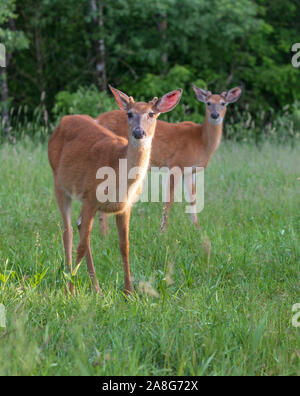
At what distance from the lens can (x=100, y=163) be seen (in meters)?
4.24

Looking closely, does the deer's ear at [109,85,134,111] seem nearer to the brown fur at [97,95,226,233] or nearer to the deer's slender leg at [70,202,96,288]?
the deer's slender leg at [70,202,96,288]

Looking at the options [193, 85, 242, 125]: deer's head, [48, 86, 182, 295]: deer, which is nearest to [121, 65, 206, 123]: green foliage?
[193, 85, 242, 125]: deer's head

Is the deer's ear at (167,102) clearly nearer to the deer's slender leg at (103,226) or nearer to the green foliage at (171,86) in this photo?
the deer's slender leg at (103,226)

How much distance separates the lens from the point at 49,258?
4336 millimetres

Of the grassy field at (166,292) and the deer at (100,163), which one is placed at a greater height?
the deer at (100,163)

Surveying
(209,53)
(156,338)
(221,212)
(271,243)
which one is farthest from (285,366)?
(209,53)

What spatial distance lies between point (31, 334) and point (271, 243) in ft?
7.93

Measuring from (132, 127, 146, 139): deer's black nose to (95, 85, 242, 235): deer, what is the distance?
3.03 metres

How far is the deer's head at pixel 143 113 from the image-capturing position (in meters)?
3.96

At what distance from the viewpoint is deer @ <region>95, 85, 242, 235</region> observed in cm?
711

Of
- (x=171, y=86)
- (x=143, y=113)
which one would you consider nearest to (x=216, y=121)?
(x=143, y=113)

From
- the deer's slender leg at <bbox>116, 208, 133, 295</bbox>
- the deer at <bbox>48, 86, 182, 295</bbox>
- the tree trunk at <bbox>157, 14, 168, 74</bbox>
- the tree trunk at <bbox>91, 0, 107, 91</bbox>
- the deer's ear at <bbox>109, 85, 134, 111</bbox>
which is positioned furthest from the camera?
the tree trunk at <bbox>157, 14, 168, 74</bbox>

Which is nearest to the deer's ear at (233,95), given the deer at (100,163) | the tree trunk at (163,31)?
the deer at (100,163)

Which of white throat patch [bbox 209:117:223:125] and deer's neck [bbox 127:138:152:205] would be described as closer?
deer's neck [bbox 127:138:152:205]
